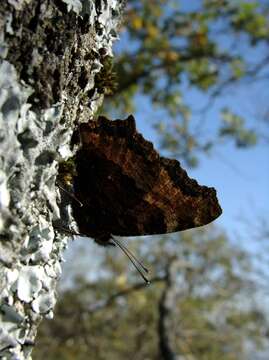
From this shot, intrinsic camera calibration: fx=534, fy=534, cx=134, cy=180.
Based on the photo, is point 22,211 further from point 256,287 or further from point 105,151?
point 256,287

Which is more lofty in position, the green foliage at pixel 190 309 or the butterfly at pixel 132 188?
the green foliage at pixel 190 309

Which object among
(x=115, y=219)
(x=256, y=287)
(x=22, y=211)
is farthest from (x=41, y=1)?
(x=256, y=287)

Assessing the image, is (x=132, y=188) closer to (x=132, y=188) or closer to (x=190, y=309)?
(x=132, y=188)

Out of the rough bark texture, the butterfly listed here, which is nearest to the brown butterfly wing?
the butterfly

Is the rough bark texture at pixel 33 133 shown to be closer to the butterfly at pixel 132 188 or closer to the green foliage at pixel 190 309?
the butterfly at pixel 132 188

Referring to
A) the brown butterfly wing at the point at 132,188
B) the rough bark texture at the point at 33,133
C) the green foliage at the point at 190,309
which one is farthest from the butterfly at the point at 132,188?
the green foliage at the point at 190,309

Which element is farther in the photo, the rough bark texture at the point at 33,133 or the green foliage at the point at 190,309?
the green foliage at the point at 190,309

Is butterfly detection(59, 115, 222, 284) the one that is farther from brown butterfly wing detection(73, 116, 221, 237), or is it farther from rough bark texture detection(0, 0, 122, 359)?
rough bark texture detection(0, 0, 122, 359)

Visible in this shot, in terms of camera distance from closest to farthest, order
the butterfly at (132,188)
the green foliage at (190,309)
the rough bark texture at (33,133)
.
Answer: the rough bark texture at (33,133), the butterfly at (132,188), the green foliage at (190,309)

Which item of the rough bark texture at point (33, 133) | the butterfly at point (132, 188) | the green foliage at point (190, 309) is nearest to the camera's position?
the rough bark texture at point (33, 133)
